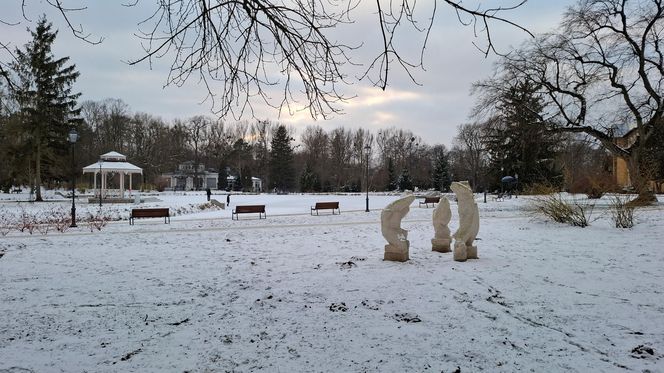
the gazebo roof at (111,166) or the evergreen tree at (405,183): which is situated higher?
the gazebo roof at (111,166)

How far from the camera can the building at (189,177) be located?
239 feet

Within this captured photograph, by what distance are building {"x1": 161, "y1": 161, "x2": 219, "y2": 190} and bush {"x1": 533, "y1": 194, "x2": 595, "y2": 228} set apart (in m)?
63.6

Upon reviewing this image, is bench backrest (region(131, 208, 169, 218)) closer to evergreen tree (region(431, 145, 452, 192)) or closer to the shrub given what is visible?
the shrub

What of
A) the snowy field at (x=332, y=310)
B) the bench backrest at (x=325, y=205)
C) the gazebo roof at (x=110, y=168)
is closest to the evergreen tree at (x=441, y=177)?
the gazebo roof at (x=110, y=168)

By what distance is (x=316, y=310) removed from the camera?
18.6 ft

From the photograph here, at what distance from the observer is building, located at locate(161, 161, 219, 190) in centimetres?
7295

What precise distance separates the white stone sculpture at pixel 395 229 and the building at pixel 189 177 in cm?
6672

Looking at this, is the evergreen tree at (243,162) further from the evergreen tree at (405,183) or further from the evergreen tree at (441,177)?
the evergreen tree at (441,177)

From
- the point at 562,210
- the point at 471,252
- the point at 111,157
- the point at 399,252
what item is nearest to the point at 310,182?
the point at 111,157

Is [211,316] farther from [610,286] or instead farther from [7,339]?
[610,286]

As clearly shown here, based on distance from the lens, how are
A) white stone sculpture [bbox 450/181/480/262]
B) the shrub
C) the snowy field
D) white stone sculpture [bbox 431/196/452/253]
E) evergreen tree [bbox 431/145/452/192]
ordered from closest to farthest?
1. the snowy field
2. white stone sculpture [bbox 450/181/480/262]
3. white stone sculpture [bbox 431/196/452/253]
4. the shrub
5. evergreen tree [bbox 431/145/452/192]

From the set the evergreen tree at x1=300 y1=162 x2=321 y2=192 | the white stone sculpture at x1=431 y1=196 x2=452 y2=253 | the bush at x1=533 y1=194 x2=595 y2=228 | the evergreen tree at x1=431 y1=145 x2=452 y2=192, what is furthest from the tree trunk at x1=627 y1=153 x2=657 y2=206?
the evergreen tree at x1=300 y1=162 x2=321 y2=192

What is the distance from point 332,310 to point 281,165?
2474 inches

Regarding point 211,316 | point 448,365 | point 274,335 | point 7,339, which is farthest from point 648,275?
point 7,339
